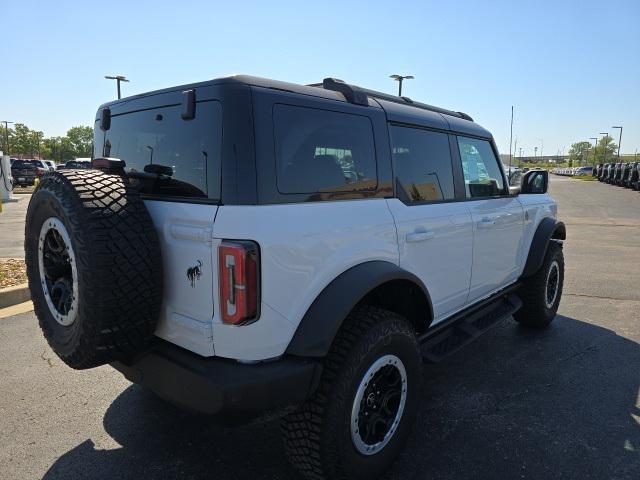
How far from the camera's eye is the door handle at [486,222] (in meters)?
3.42

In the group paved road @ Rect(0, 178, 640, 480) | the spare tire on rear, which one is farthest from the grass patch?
the spare tire on rear

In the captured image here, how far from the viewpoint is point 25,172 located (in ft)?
89.0

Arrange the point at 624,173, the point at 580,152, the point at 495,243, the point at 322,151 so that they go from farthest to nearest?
the point at 580,152 < the point at 624,173 < the point at 495,243 < the point at 322,151

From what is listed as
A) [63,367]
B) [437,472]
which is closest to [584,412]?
[437,472]

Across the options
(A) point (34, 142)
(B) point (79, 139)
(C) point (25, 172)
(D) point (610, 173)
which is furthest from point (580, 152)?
(C) point (25, 172)

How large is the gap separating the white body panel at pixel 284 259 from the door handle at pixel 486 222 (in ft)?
4.99

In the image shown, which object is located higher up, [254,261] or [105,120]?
[105,120]

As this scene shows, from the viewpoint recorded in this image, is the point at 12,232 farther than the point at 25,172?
No

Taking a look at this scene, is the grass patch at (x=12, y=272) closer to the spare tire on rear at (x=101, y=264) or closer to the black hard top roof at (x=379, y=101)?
the black hard top roof at (x=379, y=101)

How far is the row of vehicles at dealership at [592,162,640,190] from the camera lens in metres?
29.1

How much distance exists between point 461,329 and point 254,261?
Result: 2.11 m

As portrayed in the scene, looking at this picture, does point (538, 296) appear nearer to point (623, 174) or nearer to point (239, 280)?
point (239, 280)

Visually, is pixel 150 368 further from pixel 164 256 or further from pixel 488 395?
pixel 488 395

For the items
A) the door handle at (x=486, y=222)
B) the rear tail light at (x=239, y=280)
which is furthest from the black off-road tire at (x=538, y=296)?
the rear tail light at (x=239, y=280)
